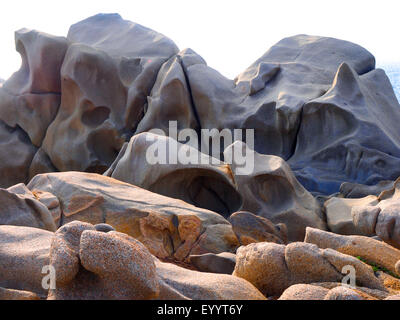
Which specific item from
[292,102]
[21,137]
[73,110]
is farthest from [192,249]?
[21,137]

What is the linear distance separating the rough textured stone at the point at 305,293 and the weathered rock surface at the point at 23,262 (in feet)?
4.24

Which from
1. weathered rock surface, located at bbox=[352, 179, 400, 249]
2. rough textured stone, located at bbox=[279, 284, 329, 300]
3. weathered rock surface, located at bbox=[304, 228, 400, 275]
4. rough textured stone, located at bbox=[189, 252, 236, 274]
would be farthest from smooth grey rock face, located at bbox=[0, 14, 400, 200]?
rough textured stone, located at bbox=[279, 284, 329, 300]

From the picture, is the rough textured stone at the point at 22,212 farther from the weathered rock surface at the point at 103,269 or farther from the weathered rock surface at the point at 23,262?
the weathered rock surface at the point at 103,269

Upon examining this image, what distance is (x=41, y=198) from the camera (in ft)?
17.1

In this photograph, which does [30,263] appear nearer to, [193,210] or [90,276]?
[90,276]

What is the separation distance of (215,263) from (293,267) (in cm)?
95

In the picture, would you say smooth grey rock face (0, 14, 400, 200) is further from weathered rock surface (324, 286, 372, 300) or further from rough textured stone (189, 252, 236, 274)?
weathered rock surface (324, 286, 372, 300)

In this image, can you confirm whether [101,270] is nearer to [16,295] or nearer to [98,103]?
[16,295]

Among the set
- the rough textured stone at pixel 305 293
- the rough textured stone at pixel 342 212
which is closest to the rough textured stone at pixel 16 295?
the rough textured stone at pixel 305 293

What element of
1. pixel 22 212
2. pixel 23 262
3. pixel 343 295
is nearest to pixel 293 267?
pixel 343 295

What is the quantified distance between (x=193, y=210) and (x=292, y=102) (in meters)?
4.32

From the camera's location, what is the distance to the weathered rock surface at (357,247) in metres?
3.95

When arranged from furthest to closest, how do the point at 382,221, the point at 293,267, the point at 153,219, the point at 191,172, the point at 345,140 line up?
the point at 345,140 < the point at 191,172 < the point at 153,219 < the point at 382,221 < the point at 293,267

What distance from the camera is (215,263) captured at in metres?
4.00
